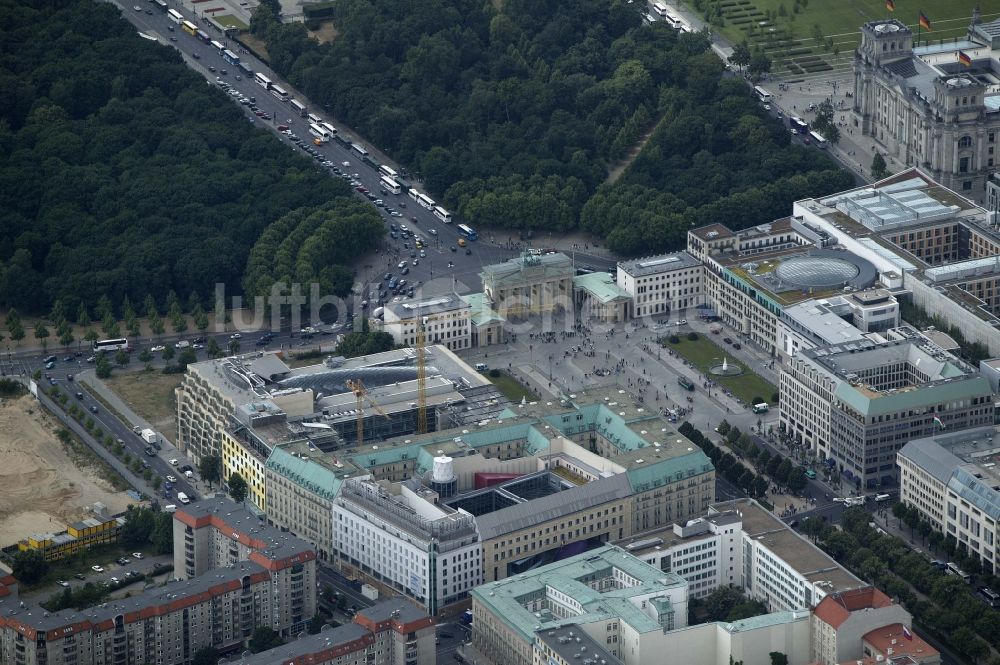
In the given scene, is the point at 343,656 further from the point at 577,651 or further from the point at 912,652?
the point at 912,652

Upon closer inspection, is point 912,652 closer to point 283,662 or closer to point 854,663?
point 854,663

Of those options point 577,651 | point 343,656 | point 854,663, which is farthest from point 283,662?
point 854,663

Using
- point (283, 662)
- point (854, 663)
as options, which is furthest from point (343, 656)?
point (854, 663)

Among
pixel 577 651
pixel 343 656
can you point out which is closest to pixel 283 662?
pixel 343 656

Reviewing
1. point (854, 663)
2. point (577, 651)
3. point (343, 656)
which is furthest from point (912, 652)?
point (343, 656)

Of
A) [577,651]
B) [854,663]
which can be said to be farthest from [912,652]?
[577,651]

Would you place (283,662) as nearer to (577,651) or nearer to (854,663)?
(577,651)
